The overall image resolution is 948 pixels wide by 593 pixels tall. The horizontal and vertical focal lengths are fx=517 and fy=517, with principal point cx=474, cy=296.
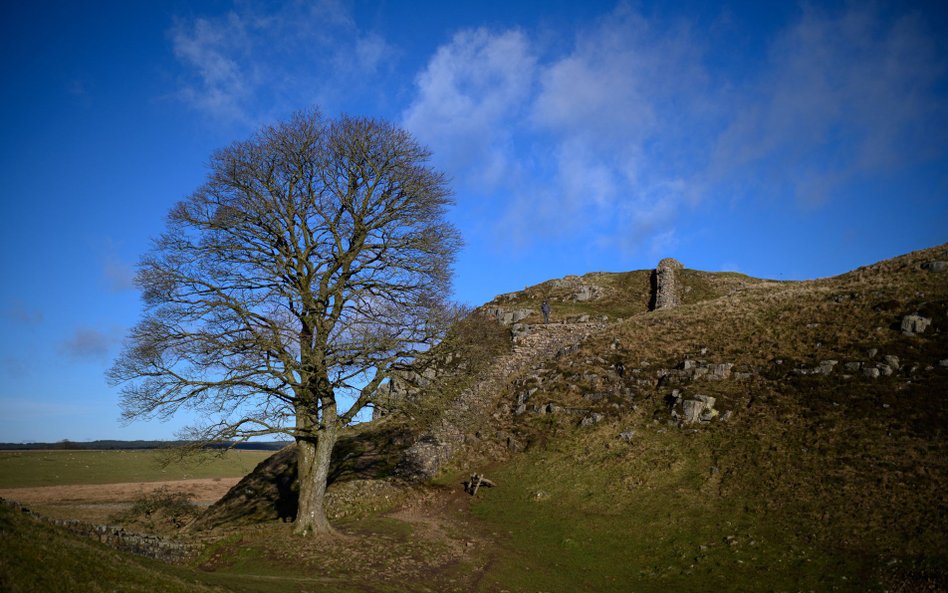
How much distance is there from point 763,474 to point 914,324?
57.3ft

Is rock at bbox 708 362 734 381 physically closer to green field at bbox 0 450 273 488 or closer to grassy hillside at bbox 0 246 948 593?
grassy hillside at bbox 0 246 948 593

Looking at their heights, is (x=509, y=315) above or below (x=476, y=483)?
above

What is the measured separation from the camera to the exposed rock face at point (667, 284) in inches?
2537

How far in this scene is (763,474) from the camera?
25.7m

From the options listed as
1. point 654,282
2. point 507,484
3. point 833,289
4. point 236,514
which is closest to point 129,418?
point 236,514

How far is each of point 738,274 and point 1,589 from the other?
84.6 m

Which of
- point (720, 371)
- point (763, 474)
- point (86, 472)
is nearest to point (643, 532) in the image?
point (763, 474)

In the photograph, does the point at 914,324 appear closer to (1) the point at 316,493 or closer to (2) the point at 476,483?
(2) the point at 476,483

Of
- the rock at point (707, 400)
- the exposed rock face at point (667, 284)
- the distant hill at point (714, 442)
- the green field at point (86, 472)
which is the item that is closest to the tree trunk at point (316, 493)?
the distant hill at point (714, 442)

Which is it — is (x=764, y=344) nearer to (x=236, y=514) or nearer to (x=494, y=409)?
(x=494, y=409)

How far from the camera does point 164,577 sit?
11125 millimetres

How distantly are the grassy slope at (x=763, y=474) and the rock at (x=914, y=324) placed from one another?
74 centimetres

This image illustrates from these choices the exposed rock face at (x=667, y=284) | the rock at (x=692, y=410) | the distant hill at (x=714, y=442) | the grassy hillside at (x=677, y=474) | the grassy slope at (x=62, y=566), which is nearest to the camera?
the grassy slope at (x=62, y=566)

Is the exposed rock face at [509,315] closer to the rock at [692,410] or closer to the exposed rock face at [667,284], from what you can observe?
the exposed rock face at [667,284]
